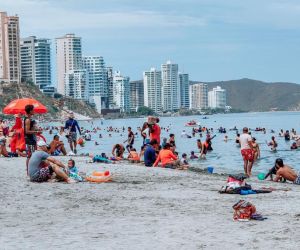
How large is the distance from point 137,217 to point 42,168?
497cm

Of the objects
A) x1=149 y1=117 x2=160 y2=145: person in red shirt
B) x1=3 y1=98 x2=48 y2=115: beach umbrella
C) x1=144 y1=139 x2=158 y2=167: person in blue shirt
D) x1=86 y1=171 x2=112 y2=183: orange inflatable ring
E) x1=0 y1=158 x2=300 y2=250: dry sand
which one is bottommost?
x1=0 y1=158 x2=300 y2=250: dry sand

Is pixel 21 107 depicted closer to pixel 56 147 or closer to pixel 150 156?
pixel 56 147

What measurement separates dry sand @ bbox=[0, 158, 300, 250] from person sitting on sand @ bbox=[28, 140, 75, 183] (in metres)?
Result: 0.27

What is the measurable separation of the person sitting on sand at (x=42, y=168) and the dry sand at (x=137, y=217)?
267mm

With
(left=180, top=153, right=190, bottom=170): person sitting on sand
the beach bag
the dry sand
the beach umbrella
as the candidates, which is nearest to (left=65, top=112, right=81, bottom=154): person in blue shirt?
the beach umbrella

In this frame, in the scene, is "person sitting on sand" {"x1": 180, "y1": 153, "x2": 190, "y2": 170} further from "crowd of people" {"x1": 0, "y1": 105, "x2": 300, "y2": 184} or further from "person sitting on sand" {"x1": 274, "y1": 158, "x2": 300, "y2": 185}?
"person sitting on sand" {"x1": 274, "y1": 158, "x2": 300, "y2": 185}

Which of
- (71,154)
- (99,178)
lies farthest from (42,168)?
(71,154)

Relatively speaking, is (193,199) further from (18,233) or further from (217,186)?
(18,233)

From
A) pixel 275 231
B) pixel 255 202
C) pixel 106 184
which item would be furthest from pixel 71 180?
pixel 275 231

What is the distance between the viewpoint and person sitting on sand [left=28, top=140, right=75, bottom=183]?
49.3 ft

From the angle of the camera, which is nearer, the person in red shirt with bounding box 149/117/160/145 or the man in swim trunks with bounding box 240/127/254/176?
the man in swim trunks with bounding box 240/127/254/176

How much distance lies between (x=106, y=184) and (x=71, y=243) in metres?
6.61

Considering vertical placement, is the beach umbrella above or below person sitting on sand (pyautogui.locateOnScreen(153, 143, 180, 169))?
above

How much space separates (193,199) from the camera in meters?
12.8
